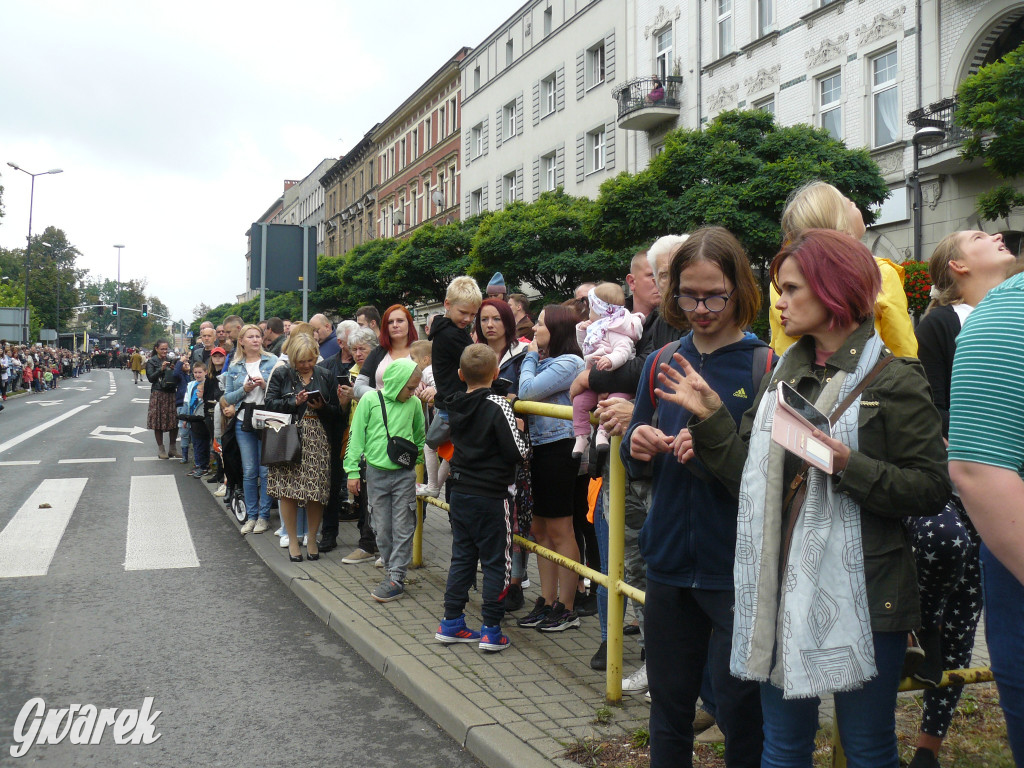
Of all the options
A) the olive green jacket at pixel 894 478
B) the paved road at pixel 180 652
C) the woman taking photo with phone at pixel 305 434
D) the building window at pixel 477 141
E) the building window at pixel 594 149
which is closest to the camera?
the olive green jacket at pixel 894 478

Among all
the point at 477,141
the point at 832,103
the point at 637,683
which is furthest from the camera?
the point at 477,141

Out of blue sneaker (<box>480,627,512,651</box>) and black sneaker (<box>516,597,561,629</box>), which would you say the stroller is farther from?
blue sneaker (<box>480,627,512,651</box>)

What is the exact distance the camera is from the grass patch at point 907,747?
3.58 m

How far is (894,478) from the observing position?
7.30 ft

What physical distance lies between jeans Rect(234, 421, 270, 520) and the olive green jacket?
7.44 meters

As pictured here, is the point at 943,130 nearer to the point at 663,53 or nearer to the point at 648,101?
the point at 648,101

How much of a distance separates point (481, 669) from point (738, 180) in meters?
16.5

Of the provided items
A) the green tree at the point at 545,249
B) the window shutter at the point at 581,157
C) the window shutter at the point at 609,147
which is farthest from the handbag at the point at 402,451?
the window shutter at the point at 581,157

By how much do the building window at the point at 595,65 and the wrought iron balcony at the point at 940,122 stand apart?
57.3 feet

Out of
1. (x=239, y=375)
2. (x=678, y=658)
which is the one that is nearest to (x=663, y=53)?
(x=239, y=375)

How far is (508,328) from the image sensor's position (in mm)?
6344

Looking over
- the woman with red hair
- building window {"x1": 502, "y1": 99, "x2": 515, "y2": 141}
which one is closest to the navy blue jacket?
the woman with red hair

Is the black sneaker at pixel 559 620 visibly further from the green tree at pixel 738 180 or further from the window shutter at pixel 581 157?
the window shutter at pixel 581 157

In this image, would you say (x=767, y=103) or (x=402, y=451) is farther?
(x=767, y=103)
